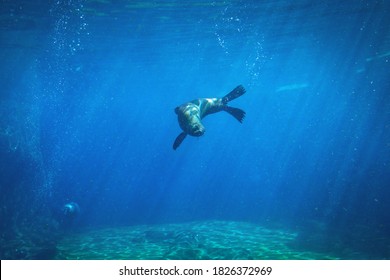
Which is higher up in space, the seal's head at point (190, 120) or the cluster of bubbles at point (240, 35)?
the cluster of bubbles at point (240, 35)

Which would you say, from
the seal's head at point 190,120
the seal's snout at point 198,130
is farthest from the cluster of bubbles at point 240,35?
the seal's snout at point 198,130

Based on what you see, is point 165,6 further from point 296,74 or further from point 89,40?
point 296,74

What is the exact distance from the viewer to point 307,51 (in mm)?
28641

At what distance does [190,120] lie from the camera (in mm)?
6891

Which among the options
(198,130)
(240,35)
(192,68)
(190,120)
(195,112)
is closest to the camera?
(198,130)

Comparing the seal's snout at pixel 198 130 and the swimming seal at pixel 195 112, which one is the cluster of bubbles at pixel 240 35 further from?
the seal's snout at pixel 198 130

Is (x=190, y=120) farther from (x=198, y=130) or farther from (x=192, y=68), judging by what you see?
(x=192, y=68)

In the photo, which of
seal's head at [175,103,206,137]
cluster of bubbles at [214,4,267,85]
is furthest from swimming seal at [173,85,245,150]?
cluster of bubbles at [214,4,267,85]

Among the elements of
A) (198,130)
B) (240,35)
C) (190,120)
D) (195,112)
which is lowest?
(198,130)

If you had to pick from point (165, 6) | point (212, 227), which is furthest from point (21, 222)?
point (165, 6)

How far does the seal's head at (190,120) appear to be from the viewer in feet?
21.5

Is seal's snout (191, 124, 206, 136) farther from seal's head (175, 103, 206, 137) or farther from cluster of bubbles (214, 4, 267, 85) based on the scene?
cluster of bubbles (214, 4, 267, 85)

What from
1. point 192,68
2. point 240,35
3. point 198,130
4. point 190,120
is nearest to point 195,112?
point 190,120
